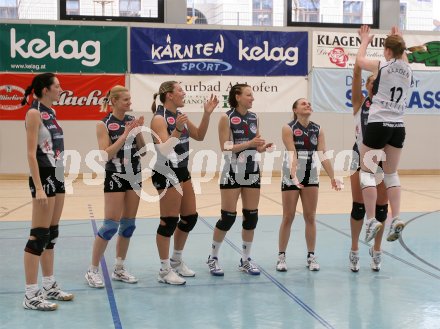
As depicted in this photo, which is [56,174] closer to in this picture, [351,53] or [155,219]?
[155,219]

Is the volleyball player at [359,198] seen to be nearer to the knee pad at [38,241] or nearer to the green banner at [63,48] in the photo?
the knee pad at [38,241]

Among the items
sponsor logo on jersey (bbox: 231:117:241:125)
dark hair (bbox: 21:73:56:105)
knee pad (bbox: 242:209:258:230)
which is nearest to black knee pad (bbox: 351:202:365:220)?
knee pad (bbox: 242:209:258:230)

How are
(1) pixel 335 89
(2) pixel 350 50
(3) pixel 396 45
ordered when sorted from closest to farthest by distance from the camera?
(3) pixel 396 45
(1) pixel 335 89
(2) pixel 350 50

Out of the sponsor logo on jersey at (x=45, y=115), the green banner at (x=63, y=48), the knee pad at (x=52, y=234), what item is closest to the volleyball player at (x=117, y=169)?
the knee pad at (x=52, y=234)

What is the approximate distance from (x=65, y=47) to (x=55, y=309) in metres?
10.2

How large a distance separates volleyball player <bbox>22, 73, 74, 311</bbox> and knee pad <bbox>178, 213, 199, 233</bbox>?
131 centimetres

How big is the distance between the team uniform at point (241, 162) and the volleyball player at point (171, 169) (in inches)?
12.3

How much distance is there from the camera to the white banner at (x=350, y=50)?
14906mm

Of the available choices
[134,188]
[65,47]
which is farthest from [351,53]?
[134,188]

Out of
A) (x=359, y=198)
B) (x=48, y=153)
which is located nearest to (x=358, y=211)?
(x=359, y=198)

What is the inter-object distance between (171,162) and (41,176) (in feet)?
4.09

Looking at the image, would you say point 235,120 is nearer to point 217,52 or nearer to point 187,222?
point 187,222

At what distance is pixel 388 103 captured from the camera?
5.01m

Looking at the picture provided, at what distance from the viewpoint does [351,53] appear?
15.1m
